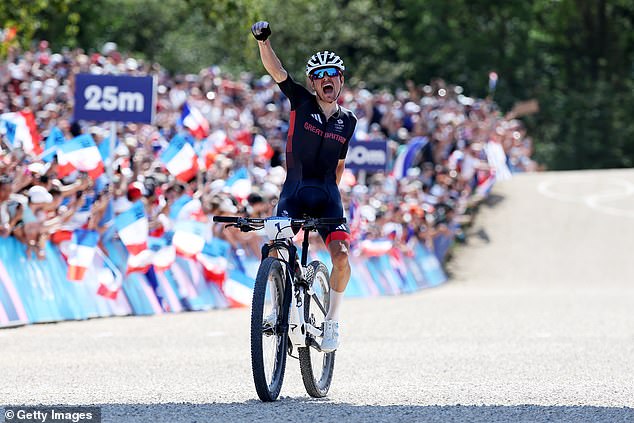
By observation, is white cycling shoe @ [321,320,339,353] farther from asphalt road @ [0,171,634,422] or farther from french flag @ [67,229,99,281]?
french flag @ [67,229,99,281]

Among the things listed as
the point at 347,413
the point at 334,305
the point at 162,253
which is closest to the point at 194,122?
the point at 162,253

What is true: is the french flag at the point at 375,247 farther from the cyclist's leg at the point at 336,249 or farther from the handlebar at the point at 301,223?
the handlebar at the point at 301,223

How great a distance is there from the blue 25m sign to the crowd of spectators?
338mm

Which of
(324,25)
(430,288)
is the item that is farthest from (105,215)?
(324,25)

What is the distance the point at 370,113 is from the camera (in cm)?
2842

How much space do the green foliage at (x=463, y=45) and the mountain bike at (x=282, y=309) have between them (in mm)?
39826

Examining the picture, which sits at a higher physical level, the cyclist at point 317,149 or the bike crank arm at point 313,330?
the cyclist at point 317,149

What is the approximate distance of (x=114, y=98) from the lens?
677 inches

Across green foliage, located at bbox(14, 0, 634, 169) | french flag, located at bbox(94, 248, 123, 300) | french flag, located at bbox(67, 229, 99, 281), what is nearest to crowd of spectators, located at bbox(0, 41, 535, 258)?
french flag, located at bbox(67, 229, 99, 281)

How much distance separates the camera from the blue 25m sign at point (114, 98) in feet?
56.1

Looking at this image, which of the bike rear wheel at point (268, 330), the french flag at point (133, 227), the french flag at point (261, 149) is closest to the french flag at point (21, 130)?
the french flag at point (133, 227)

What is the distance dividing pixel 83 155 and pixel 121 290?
1.60m

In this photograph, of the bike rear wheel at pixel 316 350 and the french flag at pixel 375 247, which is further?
the french flag at pixel 375 247

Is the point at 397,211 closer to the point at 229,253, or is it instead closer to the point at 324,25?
the point at 229,253
